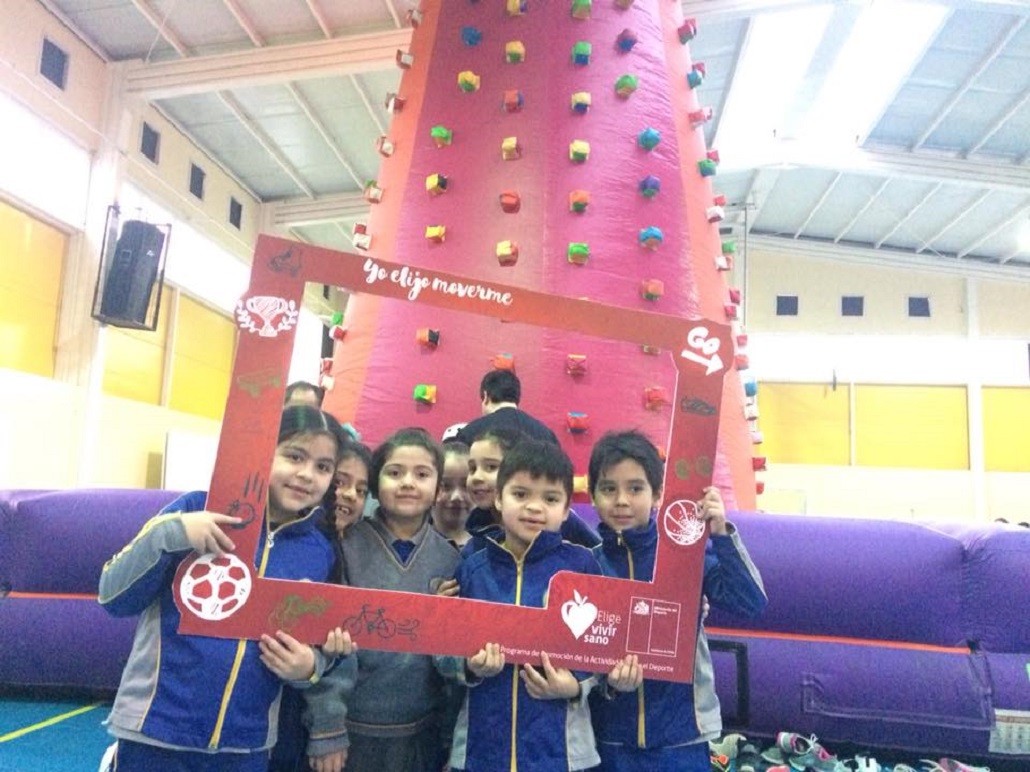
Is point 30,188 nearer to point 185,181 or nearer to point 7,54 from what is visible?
point 7,54

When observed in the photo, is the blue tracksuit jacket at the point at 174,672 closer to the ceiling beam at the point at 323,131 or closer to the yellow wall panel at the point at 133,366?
the yellow wall panel at the point at 133,366

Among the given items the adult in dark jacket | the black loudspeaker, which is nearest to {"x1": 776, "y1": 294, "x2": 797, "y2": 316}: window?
the black loudspeaker

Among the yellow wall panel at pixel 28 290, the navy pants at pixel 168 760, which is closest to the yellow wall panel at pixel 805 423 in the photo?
the yellow wall panel at pixel 28 290

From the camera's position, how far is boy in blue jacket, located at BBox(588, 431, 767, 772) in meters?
1.74

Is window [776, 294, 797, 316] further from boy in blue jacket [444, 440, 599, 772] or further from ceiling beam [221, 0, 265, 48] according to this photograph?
boy in blue jacket [444, 440, 599, 772]

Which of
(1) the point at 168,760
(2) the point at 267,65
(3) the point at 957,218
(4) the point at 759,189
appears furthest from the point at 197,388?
(3) the point at 957,218

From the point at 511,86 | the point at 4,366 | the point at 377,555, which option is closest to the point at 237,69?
the point at 4,366

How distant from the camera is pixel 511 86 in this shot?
3770 millimetres

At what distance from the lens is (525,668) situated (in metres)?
1.60

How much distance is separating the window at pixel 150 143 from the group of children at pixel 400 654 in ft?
31.1

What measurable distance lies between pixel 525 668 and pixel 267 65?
8.40 meters

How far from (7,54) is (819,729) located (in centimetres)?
850

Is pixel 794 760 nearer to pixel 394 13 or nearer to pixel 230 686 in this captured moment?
pixel 230 686

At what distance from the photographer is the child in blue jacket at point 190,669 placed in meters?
1.48
